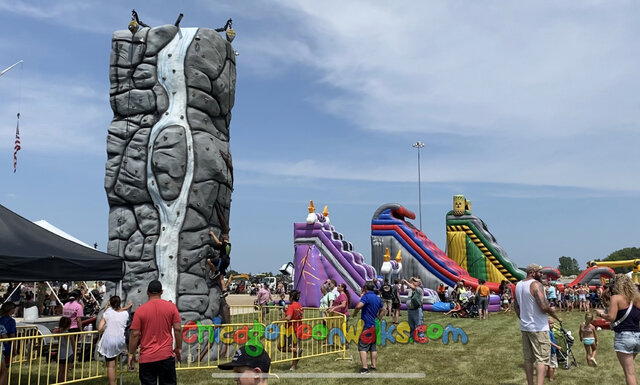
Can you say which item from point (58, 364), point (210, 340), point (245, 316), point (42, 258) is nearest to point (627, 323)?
point (210, 340)

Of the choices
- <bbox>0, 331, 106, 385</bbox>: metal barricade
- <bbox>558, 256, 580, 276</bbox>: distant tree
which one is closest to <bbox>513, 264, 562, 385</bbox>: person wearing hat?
<bbox>0, 331, 106, 385</bbox>: metal barricade

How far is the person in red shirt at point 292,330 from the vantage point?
32.9 ft

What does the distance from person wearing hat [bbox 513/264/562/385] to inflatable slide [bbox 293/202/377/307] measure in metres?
14.9

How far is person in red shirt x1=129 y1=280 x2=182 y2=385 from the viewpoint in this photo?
20.6 ft

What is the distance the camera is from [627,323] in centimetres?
661

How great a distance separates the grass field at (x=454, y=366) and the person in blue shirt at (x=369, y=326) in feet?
1.03

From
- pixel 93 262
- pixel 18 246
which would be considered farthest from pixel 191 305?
pixel 18 246

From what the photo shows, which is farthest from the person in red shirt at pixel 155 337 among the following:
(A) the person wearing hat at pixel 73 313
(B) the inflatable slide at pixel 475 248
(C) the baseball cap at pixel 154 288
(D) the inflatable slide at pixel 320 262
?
(B) the inflatable slide at pixel 475 248

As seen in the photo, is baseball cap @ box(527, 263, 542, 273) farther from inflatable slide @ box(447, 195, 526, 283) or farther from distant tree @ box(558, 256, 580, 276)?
distant tree @ box(558, 256, 580, 276)

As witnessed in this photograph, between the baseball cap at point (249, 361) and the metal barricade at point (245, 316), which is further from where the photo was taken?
the metal barricade at point (245, 316)

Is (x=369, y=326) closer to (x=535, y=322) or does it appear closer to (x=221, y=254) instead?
(x=535, y=322)

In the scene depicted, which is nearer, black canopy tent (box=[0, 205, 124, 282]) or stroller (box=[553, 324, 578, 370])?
black canopy tent (box=[0, 205, 124, 282])

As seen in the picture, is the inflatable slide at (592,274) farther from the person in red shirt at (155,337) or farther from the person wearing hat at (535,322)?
the person in red shirt at (155,337)

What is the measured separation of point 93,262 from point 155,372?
286 centimetres
